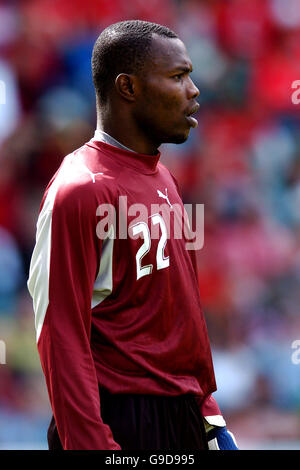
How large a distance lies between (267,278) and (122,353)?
3.16 metres

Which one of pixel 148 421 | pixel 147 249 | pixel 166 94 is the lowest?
pixel 148 421

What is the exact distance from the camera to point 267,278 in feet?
17.2

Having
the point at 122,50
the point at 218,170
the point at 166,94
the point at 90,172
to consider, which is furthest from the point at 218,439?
the point at 218,170

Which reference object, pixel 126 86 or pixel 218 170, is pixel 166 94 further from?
pixel 218 170

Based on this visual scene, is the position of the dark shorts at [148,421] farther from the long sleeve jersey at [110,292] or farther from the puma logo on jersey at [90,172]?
the puma logo on jersey at [90,172]

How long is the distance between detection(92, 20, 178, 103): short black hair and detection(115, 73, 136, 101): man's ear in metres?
0.01

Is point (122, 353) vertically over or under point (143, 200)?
under

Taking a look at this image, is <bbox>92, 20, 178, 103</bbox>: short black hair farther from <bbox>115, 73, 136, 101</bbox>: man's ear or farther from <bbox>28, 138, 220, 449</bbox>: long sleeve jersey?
<bbox>28, 138, 220, 449</bbox>: long sleeve jersey

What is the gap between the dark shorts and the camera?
2207mm

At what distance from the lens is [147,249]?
220 cm

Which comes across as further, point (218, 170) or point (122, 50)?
point (218, 170)

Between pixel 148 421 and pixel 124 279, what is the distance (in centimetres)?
38

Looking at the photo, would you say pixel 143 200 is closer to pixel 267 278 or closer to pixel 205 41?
pixel 267 278
